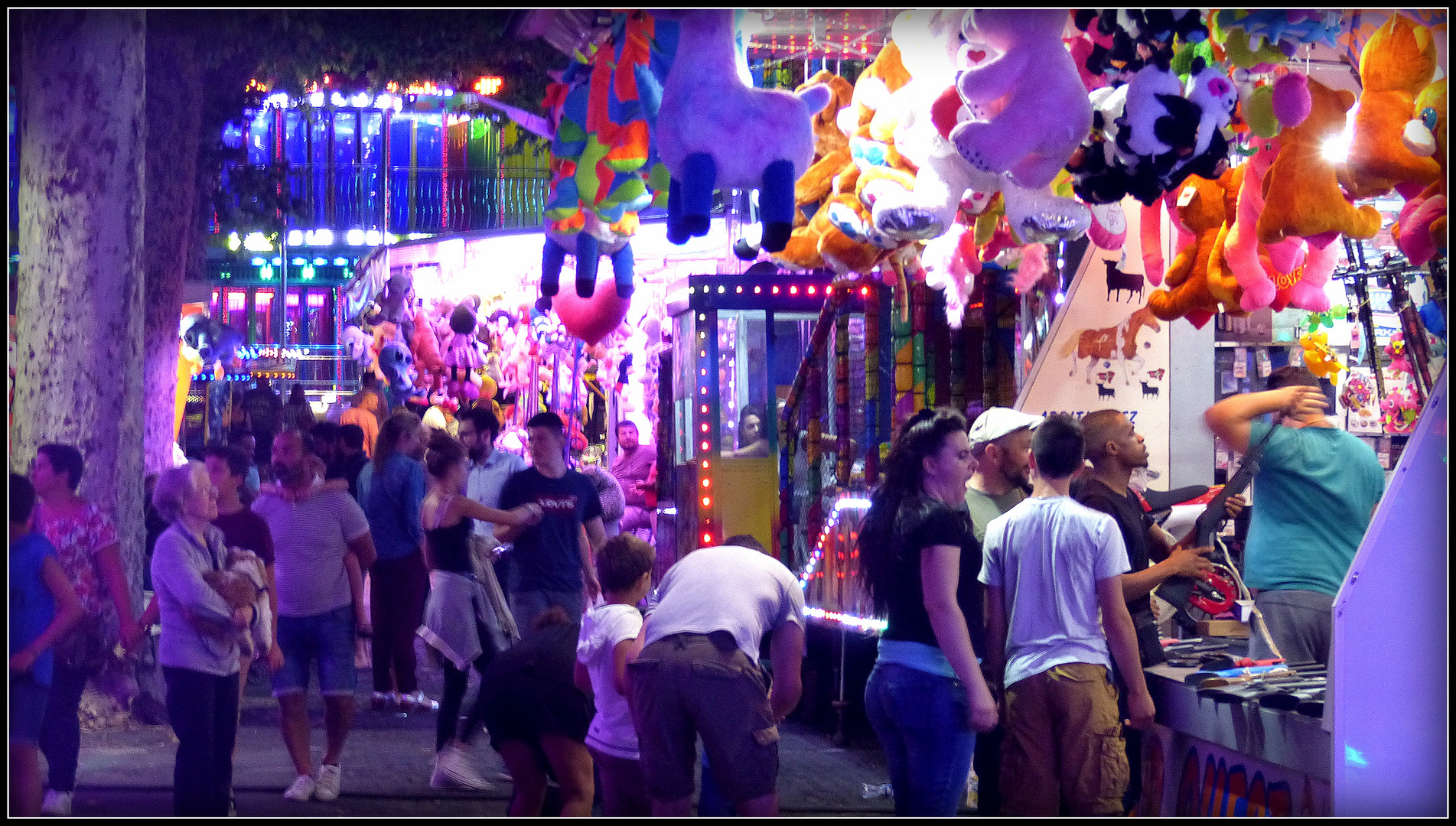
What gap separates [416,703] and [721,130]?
5.42 meters

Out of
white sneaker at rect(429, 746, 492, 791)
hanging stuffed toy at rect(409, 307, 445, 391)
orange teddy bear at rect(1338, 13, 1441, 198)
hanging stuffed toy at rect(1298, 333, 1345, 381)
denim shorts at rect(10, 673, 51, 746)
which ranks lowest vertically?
white sneaker at rect(429, 746, 492, 791)

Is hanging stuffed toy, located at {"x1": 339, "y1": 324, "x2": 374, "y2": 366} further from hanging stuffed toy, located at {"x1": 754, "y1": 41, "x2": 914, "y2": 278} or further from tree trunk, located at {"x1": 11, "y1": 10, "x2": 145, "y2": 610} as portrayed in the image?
hanging stuffed toy, located at {"x1": 754, "y1": 41, "x2": 914, "y2": 278}

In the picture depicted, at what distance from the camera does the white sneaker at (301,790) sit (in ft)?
19.4

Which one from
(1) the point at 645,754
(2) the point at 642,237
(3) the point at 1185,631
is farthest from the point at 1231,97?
(2) the point at 642,237

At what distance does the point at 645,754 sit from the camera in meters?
3.93

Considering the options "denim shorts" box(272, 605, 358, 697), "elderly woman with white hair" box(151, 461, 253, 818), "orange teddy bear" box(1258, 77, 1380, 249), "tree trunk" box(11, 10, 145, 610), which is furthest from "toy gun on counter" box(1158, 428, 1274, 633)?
"tree trunk" box(11, 10, 145, 610)

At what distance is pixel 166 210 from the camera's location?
31.0ft

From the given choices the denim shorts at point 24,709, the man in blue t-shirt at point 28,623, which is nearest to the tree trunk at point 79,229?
the man in blue t-shirt at point 28,623

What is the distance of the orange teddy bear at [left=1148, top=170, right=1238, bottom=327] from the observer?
4.94 meters

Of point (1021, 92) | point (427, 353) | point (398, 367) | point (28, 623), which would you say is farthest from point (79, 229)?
point (427, 353)

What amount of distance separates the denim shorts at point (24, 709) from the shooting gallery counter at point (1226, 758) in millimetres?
3685

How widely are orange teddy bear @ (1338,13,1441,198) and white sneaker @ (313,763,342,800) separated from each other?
4590 millimetres

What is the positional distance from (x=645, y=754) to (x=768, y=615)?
21.1 inches

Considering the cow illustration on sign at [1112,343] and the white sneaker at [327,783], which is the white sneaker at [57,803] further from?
the cow illustration on sign at [1112,343]
